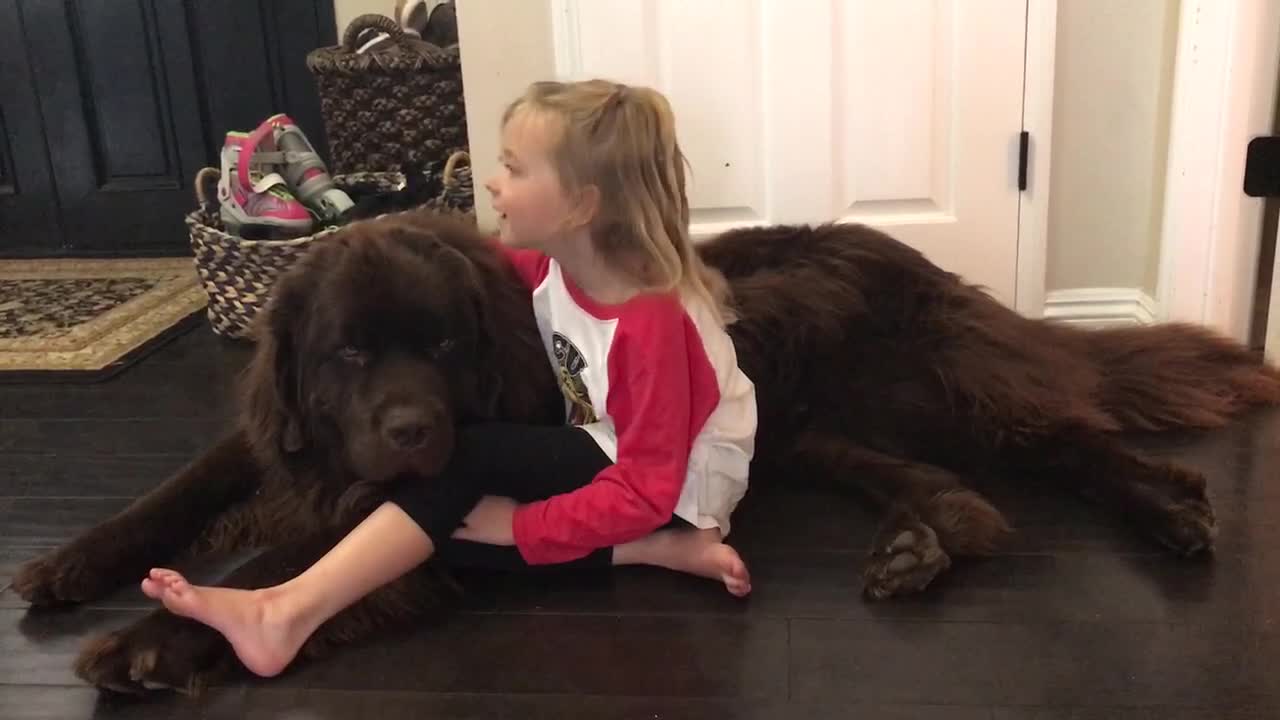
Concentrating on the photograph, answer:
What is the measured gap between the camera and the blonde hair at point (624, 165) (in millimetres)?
1549

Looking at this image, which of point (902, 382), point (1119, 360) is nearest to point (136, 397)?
point (902, 382)

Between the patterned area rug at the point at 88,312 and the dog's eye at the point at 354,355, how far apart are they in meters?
1.45

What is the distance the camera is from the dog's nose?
146 cm

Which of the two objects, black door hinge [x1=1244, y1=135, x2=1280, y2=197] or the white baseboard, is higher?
black door hinge [x1=1244, y1=135, x2=1280, y2=197]

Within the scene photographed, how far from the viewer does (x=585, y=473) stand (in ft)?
5.32

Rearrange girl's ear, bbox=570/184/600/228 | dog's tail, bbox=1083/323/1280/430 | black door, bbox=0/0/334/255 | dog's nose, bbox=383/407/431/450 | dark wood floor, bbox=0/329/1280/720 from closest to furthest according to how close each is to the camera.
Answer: dark wood floor, bbox=0/329/1280/720, dog's nose, bbox=383/407/431/450, girl's ear, bbox=570/184/600/228, dog's tail, bbox=1083/323/1280/430, black door, bbox=0/0/334/255

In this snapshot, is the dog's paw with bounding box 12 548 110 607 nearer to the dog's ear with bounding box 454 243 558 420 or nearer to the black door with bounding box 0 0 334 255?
the dog's ear with bounding box 454 243 558 420

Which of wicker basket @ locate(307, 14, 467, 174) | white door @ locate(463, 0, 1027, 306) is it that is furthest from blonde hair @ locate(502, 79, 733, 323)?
wicker basket @ locate(307, 14, 467, 174)

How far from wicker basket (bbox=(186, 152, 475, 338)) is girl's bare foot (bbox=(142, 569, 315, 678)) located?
4.51 ft

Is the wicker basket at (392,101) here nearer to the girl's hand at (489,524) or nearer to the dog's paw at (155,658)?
the girl's hand at (489,524)

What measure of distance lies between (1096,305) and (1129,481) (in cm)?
105

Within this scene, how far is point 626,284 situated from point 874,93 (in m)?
1.19

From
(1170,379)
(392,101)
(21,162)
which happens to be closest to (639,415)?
(1170,379)

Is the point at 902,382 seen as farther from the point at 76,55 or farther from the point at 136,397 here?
the point at 76,55
